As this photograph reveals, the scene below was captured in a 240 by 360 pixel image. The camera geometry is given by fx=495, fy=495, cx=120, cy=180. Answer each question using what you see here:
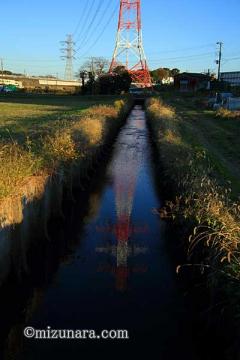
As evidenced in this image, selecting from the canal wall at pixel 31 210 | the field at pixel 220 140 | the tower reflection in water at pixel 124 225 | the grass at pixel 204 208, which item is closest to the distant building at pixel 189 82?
the field at pixel 220 140

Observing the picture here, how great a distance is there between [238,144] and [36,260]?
18093mm

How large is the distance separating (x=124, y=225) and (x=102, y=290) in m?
4.27

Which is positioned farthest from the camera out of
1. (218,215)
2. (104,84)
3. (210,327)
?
(104,84)

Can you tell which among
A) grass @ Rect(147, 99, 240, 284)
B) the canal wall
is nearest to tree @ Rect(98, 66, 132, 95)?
grass @ Rect(147, 99, 240, 284)

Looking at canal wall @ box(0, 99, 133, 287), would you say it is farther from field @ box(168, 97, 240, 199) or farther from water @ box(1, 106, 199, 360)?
field @ box(168, 97, 240, 199)

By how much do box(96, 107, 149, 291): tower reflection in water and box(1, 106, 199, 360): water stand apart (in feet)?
0.09

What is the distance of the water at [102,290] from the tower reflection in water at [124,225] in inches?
1.0

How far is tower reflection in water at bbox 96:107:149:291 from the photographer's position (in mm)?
10695

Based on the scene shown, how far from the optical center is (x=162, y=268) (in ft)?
35.7

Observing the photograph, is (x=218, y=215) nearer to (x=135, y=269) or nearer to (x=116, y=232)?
(x=135, y=269)

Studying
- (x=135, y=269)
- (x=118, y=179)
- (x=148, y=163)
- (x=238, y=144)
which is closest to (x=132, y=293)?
(x=135, y=269)

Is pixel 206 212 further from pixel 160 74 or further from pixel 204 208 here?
pixel 160 74

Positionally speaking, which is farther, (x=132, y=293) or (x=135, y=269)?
(x=135, y=269)

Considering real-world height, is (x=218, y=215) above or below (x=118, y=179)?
above
